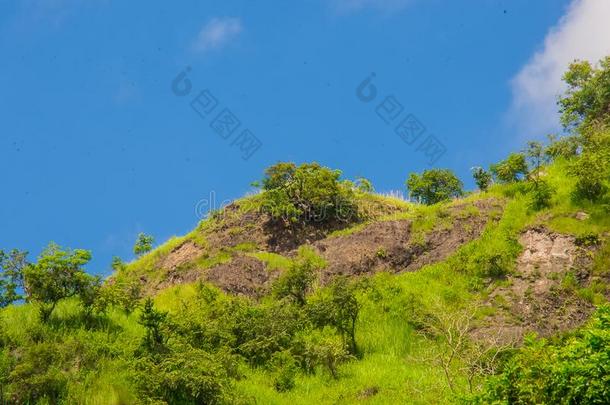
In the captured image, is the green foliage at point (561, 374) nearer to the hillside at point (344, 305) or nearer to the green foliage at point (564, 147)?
the hillside at point (344, 305)

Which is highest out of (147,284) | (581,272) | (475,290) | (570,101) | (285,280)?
(147,284)

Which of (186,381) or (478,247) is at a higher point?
(186,381)

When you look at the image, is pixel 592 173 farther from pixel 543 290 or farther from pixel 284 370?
pixel 284 370

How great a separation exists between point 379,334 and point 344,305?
99.0 inches

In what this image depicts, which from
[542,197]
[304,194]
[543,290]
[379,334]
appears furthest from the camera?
[304,194]

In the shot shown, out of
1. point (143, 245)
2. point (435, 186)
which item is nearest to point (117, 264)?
point (143, 245)

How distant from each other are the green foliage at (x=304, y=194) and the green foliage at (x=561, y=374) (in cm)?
2869

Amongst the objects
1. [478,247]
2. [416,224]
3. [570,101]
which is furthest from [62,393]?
[570,101]

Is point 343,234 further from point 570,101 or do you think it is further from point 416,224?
point 570,101

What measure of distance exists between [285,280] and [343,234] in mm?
10001

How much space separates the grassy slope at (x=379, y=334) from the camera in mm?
18094

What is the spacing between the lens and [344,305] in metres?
23.1

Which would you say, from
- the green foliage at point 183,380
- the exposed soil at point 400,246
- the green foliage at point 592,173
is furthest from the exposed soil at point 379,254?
the green foliage at point 183,380

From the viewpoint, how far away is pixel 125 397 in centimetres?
1708
